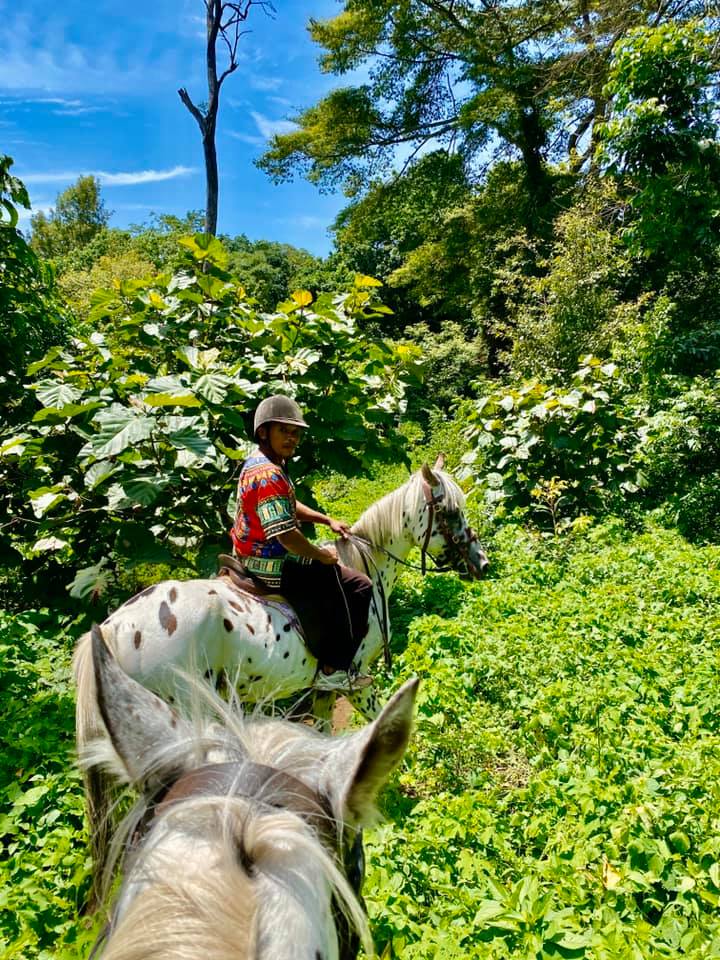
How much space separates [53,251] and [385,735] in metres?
61.7

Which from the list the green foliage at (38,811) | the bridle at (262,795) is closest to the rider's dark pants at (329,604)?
the green foliage at (38,811)

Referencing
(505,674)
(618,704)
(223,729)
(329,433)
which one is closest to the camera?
(223,729)

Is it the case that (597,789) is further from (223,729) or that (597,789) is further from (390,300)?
(390,300)

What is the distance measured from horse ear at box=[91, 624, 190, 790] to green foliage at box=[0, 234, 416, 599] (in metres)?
2.86

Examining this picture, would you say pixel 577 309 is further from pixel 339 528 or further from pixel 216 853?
pixel 216 853

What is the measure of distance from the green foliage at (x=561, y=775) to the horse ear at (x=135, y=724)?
145cm

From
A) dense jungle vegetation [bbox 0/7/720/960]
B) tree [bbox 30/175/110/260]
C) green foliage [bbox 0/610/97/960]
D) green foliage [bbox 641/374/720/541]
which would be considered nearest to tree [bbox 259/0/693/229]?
dense jungle vegetation [bbox 0/7/720/960]

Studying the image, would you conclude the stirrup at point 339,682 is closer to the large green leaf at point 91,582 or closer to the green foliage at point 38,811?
the green foliage at point 38,811

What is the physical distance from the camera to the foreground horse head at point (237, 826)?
36.8 inches

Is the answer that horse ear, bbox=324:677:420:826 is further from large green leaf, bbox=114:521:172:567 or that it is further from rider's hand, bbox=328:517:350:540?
large green leaf, bbox=114:521:172:567

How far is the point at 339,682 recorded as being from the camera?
4.36 meters

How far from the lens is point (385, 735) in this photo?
4.13 feet

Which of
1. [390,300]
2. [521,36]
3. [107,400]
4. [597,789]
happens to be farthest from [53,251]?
[597,789]

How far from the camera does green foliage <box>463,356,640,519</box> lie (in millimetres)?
9953
